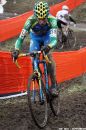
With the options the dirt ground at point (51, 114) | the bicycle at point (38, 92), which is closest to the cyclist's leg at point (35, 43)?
the bicycle at point (38, 92)

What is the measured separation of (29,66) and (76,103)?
1903mm

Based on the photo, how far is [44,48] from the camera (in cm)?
848

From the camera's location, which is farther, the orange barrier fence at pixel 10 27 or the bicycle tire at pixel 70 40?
the orange barrier fence at pixel 10 27

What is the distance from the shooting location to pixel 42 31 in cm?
920

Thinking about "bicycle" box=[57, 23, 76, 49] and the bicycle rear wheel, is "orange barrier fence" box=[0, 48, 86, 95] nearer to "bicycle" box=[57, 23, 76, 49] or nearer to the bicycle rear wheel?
the bicycle rear wheel

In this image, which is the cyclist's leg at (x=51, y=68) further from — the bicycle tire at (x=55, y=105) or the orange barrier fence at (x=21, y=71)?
the orange barrier fence at (x=21, y=71)

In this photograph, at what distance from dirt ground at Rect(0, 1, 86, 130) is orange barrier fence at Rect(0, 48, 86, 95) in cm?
32

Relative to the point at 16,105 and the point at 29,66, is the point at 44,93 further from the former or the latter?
the point at 29,66

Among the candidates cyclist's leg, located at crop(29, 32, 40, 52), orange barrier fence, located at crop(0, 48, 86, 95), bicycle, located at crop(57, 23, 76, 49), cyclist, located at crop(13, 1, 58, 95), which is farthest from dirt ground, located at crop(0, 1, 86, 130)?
bicycle, located at crop(57, 23, 76, 49)

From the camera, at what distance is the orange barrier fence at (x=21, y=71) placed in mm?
11164

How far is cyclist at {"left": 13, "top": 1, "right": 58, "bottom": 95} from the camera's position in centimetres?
873

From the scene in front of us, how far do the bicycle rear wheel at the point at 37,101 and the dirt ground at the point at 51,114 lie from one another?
21 cm

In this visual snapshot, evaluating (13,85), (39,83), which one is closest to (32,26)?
(39,83)

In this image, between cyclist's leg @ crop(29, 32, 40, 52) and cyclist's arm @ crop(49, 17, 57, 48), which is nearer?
cyclist's arm @ crop(49, 17, 57, 48)
